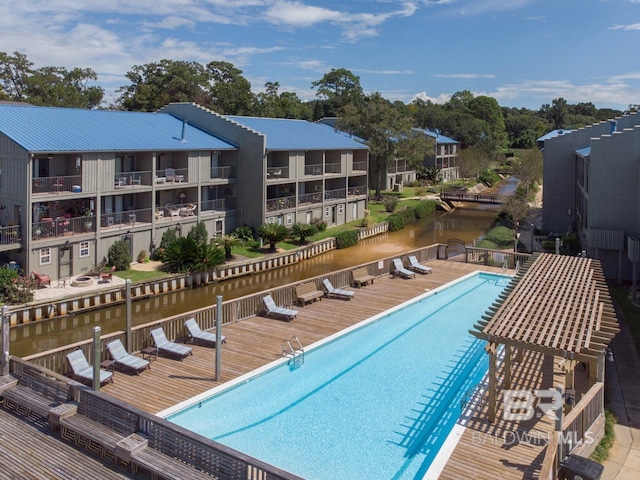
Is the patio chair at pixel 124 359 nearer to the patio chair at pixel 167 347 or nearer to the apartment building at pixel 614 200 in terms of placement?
the patio chair at pixel 167 347

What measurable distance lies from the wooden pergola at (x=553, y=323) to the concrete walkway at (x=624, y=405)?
1461 mm

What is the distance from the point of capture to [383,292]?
85.4 ft

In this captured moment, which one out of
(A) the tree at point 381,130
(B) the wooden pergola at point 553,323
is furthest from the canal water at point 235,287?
(B) the wooden pergola at point 553,323

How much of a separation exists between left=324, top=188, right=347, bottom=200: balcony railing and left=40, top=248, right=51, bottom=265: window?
88.9 ft

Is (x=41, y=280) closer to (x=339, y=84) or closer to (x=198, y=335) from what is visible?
(x=198, y=335)

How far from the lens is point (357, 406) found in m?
15.7

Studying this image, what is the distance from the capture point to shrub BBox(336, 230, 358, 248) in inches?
1877

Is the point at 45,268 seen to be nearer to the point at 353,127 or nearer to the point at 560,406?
the point at 560,406

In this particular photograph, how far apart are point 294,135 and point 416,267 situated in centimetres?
2523

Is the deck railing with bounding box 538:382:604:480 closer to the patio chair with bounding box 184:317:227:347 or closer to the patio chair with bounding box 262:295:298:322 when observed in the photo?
the patio chair with bounding box 184:317:227:347

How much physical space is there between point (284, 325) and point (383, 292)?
6.55 m

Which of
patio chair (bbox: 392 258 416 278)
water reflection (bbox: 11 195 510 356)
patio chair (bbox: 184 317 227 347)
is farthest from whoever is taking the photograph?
patio chair (bbox: 392 258 416 278)

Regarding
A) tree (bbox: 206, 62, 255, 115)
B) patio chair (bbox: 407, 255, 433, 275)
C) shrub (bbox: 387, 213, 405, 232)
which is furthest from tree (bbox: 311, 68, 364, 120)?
patio chair (bbox: 407, 255, 433, 275)

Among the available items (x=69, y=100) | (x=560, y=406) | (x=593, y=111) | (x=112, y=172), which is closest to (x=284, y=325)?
(x=560, y=406)
